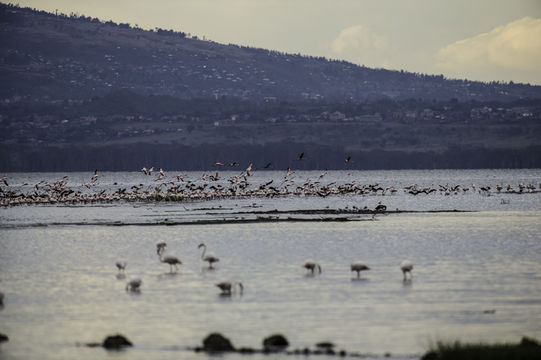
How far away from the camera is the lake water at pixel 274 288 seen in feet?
76.0

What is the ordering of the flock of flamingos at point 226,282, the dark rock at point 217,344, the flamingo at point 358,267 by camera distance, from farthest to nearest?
1. the flamingo at point 358,267
2. the flock of flamingos at point 226,282
3. the dark rock at point 217,344

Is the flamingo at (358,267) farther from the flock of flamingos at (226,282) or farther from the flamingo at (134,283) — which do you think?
the flamingo at (134,283)

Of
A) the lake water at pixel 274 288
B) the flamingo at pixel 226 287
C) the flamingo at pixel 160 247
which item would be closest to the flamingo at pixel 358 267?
the lake water at pixel 274 288

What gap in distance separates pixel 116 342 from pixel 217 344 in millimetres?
2244

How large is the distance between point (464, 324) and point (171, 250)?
20.9m

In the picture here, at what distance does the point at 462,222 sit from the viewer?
2248 inches

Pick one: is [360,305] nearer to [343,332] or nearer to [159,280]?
[343,332]

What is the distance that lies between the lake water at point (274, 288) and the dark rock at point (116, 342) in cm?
25

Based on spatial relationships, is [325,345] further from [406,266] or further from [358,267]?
[358,267]

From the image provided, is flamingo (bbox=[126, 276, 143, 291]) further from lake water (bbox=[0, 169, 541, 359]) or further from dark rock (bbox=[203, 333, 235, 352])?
dark rock (bbox=[203, 333, 235, 352])

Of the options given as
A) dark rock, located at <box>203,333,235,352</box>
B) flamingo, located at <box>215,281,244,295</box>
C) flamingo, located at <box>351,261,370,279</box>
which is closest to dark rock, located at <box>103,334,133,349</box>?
dark rock, located at <box>203,333,235,352</box>

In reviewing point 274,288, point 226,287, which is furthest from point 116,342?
point 274,288

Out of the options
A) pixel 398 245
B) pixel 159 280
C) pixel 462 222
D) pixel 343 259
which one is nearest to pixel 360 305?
pixel 159 280

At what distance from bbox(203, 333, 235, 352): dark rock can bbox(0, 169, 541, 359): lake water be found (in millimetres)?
513
